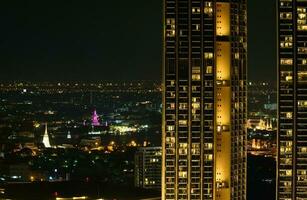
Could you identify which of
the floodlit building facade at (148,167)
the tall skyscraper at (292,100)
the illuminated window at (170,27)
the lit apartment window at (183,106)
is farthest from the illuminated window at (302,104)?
the floodlit building facade at (148,167)

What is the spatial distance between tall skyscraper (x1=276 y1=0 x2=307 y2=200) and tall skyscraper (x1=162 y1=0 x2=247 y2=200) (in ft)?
4.05

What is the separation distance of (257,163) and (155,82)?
10.1ft

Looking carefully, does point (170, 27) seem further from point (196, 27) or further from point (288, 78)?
point (288, 78)

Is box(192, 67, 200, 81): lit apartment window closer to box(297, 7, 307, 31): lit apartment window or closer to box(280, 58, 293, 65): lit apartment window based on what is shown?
box(280, 58, 293, 65): lit apartment window

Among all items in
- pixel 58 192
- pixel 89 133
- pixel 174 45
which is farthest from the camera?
pixel 89 133

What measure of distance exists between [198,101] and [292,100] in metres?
1.64

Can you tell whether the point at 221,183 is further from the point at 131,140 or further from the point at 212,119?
the point at 131,140

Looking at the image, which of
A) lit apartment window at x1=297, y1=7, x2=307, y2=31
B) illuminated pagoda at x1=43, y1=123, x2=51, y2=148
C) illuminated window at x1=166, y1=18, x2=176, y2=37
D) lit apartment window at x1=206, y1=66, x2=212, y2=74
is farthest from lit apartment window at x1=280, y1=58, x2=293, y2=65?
illuminated pagoda at x1=43, y1=123, x2=51, y2=148

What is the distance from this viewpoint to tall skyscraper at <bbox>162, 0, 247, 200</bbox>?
1232 cm

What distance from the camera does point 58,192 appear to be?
611 inches

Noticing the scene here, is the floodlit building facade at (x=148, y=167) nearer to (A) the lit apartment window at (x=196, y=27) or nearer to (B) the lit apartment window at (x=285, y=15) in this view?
(A) the lit apartment window at (x=196, y=27)

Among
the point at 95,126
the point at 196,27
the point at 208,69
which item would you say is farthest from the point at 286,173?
the point at 95,126

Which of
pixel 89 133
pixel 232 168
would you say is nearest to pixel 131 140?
pixel 89 133

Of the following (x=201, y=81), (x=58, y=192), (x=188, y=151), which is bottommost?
(x=58, y=192)
